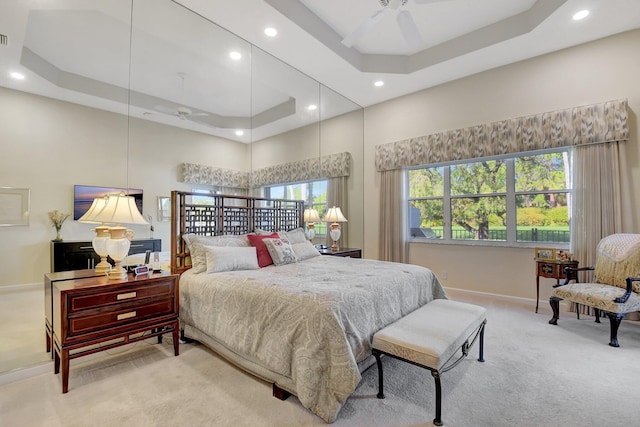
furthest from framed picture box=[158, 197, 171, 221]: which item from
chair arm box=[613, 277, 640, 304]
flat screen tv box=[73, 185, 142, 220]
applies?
chair arm box=[613, 277, 640, 304]

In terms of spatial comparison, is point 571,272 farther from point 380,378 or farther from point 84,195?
point 84,195

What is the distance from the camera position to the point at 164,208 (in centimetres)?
309

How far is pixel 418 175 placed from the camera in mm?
5309

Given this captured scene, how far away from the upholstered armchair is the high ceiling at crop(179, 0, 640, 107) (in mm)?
2588

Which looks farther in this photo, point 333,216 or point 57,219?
point 333,216

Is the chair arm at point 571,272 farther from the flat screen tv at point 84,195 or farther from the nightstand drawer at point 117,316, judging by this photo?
the flat screen tv at point 84,195

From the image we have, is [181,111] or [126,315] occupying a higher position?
[181,111]

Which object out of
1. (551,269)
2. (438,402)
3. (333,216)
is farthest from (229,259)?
(551,269)

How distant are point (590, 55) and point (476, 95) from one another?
4.40 ft

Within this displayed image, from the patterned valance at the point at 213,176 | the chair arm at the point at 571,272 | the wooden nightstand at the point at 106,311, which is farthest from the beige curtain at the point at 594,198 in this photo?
the wooden nightstand at the point at 106,311

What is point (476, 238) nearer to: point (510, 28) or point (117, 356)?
point (510, 28)

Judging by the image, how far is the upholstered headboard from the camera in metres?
3.12

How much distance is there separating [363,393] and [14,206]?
9.99 ft

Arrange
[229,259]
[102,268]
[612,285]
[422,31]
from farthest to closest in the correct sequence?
1. [422,31]
2. [612,285]
3. [229,259]
4. [102,268]
